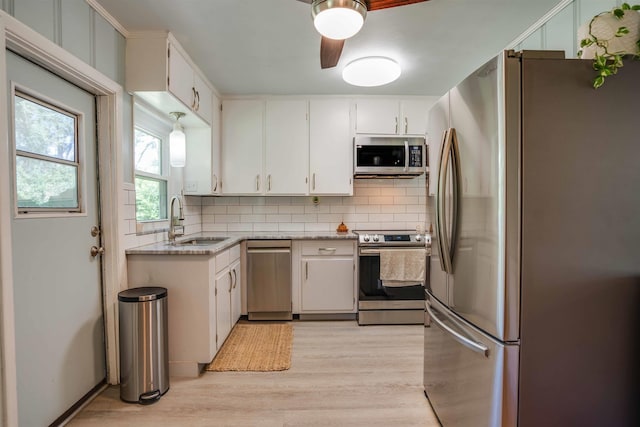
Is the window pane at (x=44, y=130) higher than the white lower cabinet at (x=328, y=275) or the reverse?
higher

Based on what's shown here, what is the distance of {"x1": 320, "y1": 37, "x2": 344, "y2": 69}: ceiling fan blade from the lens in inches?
70.4

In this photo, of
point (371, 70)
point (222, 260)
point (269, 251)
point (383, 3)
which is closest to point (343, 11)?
point (383, 3)

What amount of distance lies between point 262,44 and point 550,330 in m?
2.41

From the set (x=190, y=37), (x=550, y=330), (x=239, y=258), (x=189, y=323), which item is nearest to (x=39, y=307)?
(x=189, y=323)

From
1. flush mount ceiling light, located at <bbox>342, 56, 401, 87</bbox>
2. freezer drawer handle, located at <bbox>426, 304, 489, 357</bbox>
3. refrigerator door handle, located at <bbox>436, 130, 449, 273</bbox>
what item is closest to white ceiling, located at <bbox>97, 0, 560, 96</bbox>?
flush mount ceiling light, located at <bbox>342, 56, 401, 87</bbox>

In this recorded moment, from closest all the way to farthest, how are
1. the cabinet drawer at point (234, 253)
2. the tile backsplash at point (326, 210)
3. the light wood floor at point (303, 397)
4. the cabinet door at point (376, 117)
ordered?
1. the light wood floor at point (303, 397)
2. the cabinet drawer at point (234, 253)
3. the cabinet door at point (376, 117)
4. the tile backsplash at point (326, 210)

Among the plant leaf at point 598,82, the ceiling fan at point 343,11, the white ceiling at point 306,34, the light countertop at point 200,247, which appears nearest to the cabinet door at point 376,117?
the white ceiling at point 306,34

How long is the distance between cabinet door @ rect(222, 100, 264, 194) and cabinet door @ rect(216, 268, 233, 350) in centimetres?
110

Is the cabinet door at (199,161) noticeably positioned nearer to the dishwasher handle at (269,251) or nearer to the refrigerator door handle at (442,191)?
the dishwasher handle at (269,251)

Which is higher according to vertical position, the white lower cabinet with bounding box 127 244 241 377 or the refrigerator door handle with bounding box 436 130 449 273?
the refrigerator door handle with bounding box 436 130 449 273

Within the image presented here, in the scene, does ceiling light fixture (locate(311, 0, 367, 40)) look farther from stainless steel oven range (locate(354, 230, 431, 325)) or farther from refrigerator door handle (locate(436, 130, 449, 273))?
stainless steel oven range (locate(354, 230, 431, 325))

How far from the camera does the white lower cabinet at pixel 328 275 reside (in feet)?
10.7

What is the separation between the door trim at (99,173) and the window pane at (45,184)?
12 cm

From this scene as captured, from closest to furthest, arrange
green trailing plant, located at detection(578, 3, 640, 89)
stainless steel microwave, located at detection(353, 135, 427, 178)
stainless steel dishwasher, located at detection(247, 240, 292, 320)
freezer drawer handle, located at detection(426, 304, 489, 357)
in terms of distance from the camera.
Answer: green trailing plant, located at detection(578, 3, 640, 89), freezer drawer handle, located at detection(426, 304, 489, 357), stainless steel dishwasher, located at detection(247, 240, 292, 320), stainless steel microwave, located at detection(353, 135, 427, 178)
